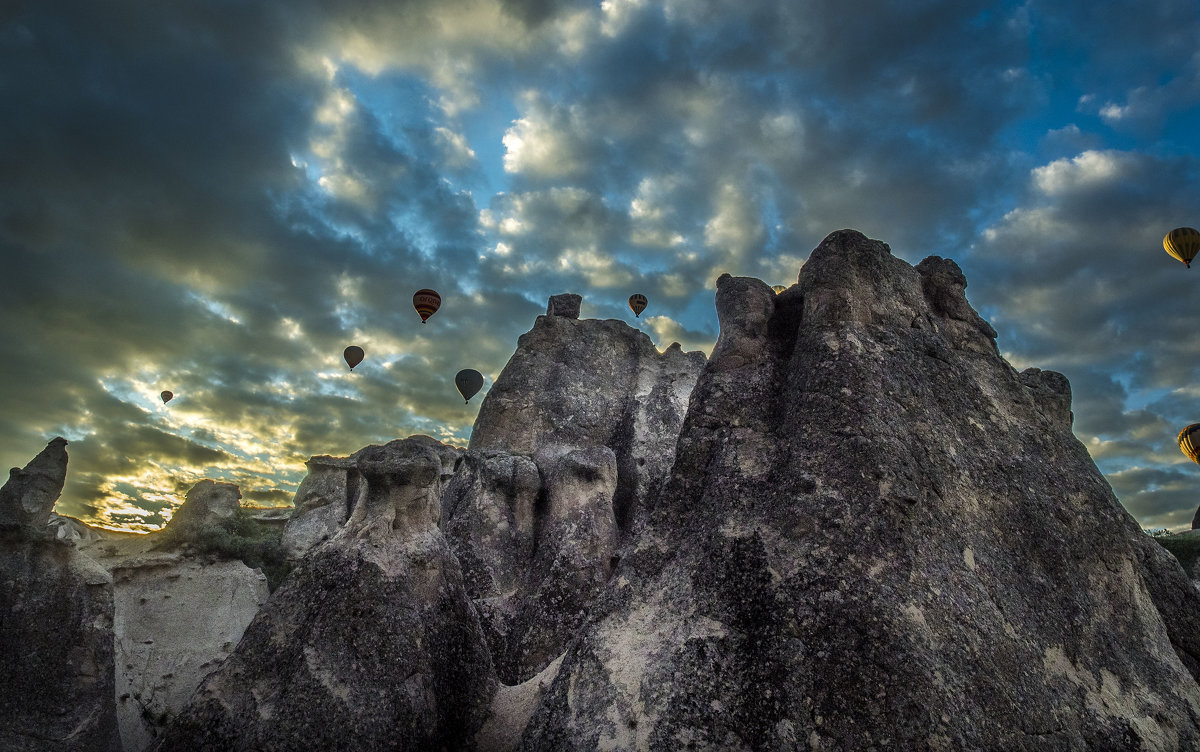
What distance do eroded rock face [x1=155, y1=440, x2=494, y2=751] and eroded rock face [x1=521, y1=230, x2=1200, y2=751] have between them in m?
1.74

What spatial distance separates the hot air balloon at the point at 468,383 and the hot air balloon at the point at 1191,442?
88.5ft

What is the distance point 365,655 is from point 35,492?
764 cm

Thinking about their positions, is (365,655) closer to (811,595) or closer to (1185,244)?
(811,595)

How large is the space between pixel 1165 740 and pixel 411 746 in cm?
575

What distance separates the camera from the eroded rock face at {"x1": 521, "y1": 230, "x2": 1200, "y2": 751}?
3.54 m

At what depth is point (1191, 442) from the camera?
23.6 m

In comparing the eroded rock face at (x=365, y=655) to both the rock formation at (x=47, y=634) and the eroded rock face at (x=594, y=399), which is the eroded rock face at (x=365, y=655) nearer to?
the rock formation at (x=47, y=634)

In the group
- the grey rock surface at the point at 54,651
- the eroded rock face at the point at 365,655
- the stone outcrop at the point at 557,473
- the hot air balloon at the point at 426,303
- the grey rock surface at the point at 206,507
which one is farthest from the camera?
the hot air balloon at the point at 426,303

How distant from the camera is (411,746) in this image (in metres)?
5.04

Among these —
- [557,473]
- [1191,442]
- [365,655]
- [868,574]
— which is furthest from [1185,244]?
[365,655]

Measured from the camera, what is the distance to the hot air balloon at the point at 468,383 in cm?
2298

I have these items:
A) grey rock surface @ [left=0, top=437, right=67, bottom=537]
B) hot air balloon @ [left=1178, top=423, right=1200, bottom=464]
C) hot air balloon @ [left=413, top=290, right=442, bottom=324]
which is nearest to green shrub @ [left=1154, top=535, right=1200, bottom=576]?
hot air balloon @ [left=1178, top=423, right=1200, bottom=464]

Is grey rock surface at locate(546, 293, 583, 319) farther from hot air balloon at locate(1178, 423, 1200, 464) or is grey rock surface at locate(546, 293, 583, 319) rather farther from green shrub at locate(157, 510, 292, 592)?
hot air balloon at locate(1178, 423, 1200, 464)

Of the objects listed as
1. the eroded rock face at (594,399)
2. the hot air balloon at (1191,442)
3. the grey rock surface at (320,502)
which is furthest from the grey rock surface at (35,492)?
the hot air balloon at (1191,442)
